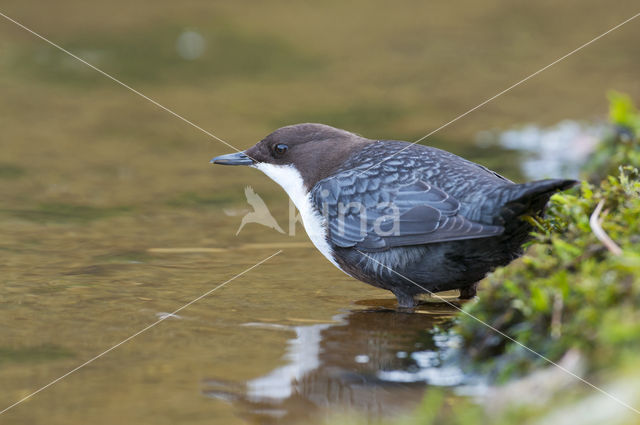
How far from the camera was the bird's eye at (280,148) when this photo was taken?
5422mm

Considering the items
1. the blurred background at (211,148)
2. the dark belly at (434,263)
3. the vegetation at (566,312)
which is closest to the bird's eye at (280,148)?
the blurred background at (211,148)

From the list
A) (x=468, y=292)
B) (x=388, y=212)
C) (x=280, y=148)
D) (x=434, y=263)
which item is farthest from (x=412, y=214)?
(x=280, y=148)

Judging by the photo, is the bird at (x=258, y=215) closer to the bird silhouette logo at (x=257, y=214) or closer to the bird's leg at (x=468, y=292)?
the bird silhouette logo at (x=257, y=214)

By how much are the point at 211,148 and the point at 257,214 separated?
2.04 m

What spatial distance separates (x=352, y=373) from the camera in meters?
3.70

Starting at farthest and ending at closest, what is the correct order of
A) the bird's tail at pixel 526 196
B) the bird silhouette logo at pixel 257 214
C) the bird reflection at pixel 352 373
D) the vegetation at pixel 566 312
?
the bird silhouette logo at pixel 257 214 < the bird's tail at pixel 526 196 < the bird reflection at pixel 352 373 < the vegetation at pixel 566 312

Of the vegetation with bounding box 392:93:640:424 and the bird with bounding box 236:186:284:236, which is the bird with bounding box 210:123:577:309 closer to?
the vegetation with bounding box 392:93:640:424

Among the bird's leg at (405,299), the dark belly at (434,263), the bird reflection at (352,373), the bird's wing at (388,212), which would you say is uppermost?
the bird's wing at (388,212)

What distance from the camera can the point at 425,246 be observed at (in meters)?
4.45

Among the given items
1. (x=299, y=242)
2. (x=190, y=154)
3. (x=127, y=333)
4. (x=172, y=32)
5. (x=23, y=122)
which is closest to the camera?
(x=127, y=333)

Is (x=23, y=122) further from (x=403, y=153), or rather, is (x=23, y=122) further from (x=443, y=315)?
(x=443, y=315)

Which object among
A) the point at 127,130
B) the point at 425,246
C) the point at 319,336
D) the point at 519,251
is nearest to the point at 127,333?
the point at 319,336

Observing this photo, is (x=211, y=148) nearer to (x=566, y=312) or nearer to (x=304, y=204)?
(x=304, y=204)

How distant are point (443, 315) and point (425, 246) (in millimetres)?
425
